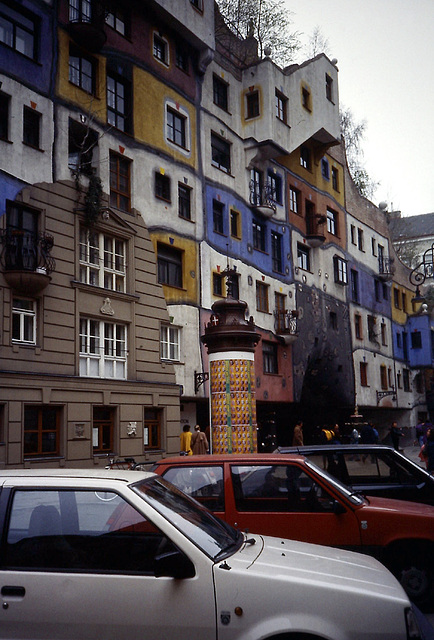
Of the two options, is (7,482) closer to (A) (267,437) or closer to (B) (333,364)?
(A) (267,437)

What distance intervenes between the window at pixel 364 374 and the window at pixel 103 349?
22.5m

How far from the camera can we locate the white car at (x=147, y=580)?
13.2 feet

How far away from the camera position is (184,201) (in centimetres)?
2525

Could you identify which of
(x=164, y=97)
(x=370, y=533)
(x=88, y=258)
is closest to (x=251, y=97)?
(x=164, y=97)

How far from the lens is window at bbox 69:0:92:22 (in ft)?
68.2

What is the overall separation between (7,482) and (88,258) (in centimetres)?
1632

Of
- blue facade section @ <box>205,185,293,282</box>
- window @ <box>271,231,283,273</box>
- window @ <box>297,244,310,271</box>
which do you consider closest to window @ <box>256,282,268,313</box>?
blue facade section @ <box>205,185,293,282</box>

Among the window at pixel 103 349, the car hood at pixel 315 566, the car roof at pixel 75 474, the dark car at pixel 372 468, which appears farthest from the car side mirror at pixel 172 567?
the window at pixel 103 349

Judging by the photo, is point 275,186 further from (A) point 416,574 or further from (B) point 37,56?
(A) point 416,574

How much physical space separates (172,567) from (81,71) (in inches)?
774

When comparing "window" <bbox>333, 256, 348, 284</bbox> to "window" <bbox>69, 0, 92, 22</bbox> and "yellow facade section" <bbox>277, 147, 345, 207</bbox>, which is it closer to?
"yellow facade section" <bbox>277, 147, 345, 207</bbox>

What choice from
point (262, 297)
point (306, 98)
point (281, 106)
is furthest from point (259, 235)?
point (306, 98)

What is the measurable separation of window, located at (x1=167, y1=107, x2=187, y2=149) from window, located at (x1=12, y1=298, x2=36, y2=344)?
383 inches

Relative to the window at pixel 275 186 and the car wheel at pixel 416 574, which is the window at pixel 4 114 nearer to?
the car wheel at pixel 416 574
